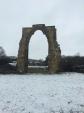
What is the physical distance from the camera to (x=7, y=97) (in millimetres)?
15148

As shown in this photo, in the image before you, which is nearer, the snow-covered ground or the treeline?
the snow-covered ground

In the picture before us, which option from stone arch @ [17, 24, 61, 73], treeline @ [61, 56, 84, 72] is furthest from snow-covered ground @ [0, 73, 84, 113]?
treeline @ [61, 56, 84, 72]

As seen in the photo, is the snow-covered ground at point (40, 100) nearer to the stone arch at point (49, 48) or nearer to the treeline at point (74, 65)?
the stone arch at point (49, 48)

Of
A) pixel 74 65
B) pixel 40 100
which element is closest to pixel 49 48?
pixel 74 65

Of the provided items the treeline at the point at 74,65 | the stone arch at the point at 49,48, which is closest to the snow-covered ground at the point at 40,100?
the stone arch at the point at 49,48

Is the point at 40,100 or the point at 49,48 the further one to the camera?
the point at 49,48

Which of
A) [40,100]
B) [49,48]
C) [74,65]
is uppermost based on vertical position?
[49,48]

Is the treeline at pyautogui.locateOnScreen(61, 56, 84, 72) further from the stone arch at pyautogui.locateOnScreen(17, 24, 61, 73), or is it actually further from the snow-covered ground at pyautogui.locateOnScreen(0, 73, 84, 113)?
the snow-covered ground at pyautogui.locateOnScreen(0, 73, 84, 113)

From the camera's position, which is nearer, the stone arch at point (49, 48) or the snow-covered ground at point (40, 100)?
the snow-covered ground at point (40, 100)

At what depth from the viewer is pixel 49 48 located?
36.0 meters

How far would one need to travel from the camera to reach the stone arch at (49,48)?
1391 inches

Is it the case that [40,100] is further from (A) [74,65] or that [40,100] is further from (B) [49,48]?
(A) [74,65]

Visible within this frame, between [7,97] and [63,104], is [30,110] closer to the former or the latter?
[63,104]

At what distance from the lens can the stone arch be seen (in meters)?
35.3
